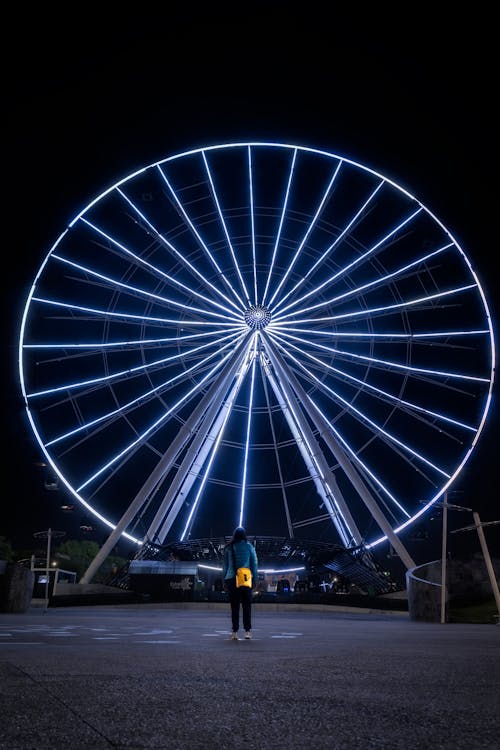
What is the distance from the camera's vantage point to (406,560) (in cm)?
3925

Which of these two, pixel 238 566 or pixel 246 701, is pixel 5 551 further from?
pixel 246 701

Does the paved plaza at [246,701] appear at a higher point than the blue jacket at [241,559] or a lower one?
lower

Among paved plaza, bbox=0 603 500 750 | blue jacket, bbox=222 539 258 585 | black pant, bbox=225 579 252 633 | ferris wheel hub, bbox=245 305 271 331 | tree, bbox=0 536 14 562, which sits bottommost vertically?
paved plaza, bbox=0 603 500 750

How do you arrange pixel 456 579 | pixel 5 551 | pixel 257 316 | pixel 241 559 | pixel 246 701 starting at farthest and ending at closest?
pixel 5 551
pixel 257 316
pixel 456 579
pixel 241 559
pixel 246 701

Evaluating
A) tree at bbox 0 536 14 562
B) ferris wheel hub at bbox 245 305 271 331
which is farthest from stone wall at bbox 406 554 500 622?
tree at bbox 0 536 14 562

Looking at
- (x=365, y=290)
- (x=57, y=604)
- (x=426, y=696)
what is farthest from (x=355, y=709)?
(x=57, y=604)

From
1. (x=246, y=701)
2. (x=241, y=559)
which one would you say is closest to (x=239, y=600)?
(x=241, y=559)

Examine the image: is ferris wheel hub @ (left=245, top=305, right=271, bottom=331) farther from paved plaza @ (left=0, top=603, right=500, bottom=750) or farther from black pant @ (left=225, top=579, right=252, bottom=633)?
paved plaza @ (left=0, top=603, right=500, bottom=750)

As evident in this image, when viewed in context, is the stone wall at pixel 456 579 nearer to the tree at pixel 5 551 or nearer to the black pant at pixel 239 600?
the black pant at pixel 239 600

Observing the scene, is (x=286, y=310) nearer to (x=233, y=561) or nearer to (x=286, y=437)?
(x=286, y=437)

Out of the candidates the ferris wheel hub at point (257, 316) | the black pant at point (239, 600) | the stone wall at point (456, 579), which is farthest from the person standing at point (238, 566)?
the ferris wheel hub at point (257, 316)

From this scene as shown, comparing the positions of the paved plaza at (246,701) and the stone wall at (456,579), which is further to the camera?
the stone wall at (456,579)

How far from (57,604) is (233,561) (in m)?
26.6

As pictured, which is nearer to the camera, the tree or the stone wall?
the stone wall
